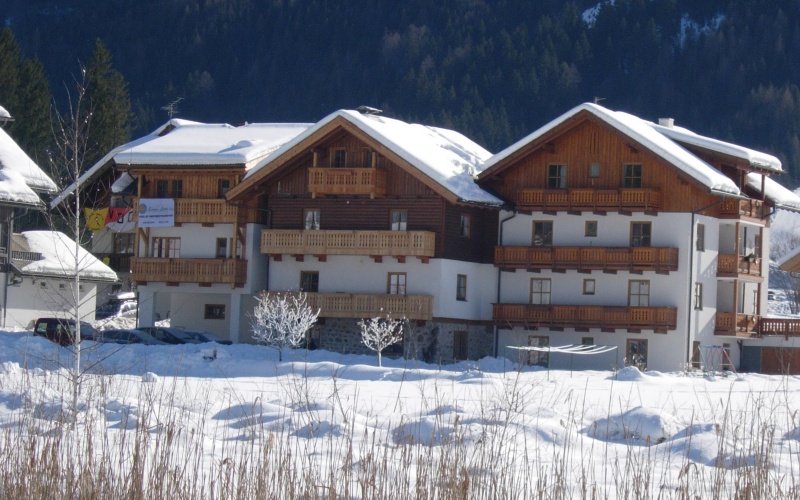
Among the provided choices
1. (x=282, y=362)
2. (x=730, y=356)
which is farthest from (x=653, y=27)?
(x=282, y=362)

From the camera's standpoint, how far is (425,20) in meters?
190

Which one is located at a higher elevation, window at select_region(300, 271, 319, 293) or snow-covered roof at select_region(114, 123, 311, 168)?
snow-covered roof at select_region(114, 123, 311, 168)

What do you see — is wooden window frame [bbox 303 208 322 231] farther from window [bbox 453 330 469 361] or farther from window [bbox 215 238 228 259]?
window [bbox 453 330 469 361]

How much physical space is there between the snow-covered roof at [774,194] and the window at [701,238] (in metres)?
3.96

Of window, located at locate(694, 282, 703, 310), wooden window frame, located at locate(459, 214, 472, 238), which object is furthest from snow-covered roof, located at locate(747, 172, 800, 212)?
wooden window frame, located at locate(459, 214, 472, 238)

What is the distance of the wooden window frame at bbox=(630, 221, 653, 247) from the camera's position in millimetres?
47750

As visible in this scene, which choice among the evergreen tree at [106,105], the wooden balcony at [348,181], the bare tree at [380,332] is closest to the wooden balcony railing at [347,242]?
the wooden balcony at [348,181]

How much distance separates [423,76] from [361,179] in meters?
115

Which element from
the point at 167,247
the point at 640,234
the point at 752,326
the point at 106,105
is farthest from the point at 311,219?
the point at 106,105

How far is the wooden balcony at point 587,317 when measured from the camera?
1826 inches

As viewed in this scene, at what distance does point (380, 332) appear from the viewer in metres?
46.0

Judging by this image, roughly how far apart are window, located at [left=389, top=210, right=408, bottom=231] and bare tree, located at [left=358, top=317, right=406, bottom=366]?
3362 mm

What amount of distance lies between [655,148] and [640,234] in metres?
3.39

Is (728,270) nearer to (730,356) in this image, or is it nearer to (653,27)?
(730,356)
